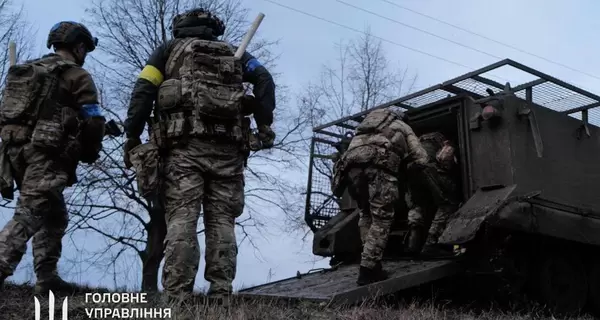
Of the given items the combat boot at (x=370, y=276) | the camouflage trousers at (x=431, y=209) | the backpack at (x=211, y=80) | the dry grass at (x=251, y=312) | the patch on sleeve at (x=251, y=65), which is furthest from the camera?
the camouflage trousers at (x=431, y=209)

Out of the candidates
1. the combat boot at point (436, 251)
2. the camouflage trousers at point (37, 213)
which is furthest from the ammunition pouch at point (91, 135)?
the combat boot at point (436, 251)

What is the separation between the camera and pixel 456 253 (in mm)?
6090

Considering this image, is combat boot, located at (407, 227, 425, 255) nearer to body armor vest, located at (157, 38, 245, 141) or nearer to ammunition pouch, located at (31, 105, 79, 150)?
body armor vest, located at (157, 38, 245, 141)

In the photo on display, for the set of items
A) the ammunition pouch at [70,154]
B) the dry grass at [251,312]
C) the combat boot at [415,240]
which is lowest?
the dry grass at [251,312]

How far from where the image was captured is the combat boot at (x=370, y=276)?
18.0 ft

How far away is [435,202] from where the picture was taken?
697cm

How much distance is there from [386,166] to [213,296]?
6.99 feet

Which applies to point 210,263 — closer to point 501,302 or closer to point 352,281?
point 352,281

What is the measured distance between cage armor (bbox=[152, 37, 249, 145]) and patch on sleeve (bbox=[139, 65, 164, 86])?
0.05m

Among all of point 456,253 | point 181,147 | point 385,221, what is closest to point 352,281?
point 385,221

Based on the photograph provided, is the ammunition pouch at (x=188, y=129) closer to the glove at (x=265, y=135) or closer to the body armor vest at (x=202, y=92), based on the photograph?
the body armor vest at (x=202, y=92)

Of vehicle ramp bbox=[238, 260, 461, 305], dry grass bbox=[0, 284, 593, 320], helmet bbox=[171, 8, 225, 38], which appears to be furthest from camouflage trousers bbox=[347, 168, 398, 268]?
helmet bbox=[171, 8, 225, 38]

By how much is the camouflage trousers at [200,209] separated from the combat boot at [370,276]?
1401mm

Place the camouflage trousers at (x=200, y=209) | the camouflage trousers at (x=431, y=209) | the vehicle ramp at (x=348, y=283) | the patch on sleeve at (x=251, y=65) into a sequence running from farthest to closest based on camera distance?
1. the camouflage trousers at (x=431, y=209)
2. the vehicle ramp at (x=348, y=283)
3. the patch on sleeve at (x=251, y=65)
4. the camouflage trousers at (x=200, y=209)
